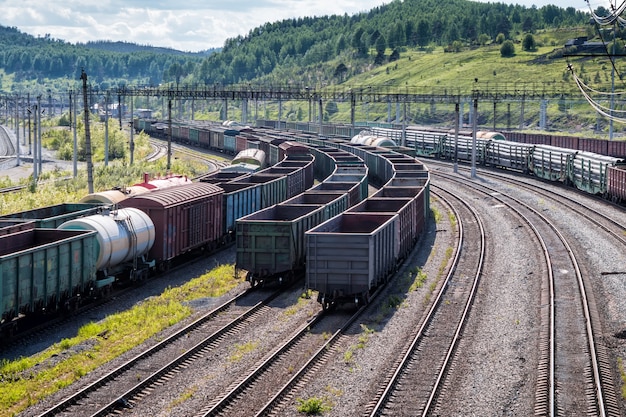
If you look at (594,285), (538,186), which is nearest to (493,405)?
(594,285)

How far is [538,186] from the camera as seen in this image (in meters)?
58.5

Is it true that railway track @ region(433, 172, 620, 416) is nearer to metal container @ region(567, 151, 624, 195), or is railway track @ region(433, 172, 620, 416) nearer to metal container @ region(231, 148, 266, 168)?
metal container @ region(567, 151, 624, 195)

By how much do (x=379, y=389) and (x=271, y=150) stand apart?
54.1m

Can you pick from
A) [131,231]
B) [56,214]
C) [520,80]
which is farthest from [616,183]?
[520,80]

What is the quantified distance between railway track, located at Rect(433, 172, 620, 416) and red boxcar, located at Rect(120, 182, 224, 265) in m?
13.9

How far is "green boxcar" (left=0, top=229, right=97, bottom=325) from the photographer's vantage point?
71.4 feet

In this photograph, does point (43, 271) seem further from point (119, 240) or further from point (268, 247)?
point (268, 247)

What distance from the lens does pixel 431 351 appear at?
21.5 meters

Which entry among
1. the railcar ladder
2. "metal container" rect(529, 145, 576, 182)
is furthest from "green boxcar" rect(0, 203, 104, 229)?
"metal container" rect(529, 145, 576, 182)

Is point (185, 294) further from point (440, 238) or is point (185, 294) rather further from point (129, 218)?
point (440, 238)

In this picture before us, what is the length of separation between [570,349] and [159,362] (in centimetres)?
1079

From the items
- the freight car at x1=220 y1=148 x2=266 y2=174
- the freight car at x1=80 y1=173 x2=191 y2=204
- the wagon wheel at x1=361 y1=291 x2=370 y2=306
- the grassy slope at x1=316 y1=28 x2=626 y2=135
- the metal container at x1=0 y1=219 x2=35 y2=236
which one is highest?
the grassy slope at x1=316 y1=28 x2=626 y2=135

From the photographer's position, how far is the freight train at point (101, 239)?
22.6 metres

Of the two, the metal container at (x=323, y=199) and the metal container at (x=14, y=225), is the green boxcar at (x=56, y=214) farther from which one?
the metal container at (x=323, y=199)
